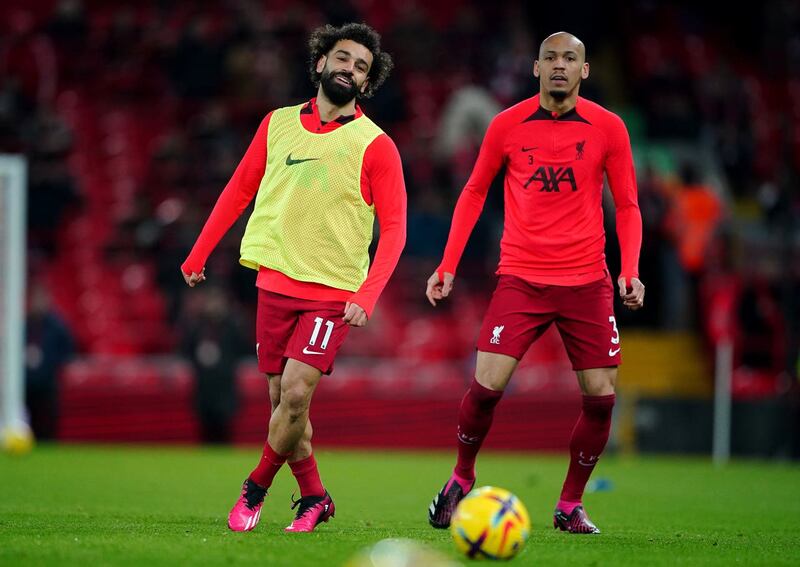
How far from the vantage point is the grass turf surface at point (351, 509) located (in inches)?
262

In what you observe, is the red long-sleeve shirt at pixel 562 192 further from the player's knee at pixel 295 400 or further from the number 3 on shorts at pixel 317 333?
the player's knee at pixel 295 400

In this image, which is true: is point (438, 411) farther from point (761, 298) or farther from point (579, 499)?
point (579, 499)

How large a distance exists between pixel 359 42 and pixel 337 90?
1.06ft

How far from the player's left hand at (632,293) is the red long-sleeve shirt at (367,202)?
1241mm

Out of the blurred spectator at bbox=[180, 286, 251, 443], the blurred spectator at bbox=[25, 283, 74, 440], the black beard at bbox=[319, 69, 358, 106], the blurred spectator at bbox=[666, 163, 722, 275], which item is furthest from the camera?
the blurred spectator at bbox=[666, 163, 722, 275]

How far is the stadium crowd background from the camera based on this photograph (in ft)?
61.1

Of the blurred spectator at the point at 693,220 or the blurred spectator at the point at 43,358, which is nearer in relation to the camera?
the blurred spectator at the point at 43,358

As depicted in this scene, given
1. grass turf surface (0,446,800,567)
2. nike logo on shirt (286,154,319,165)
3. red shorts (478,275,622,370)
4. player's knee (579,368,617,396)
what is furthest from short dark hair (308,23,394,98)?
grass turf surface (0,446,800,567)

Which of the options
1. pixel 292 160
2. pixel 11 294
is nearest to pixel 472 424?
pixel 292 160

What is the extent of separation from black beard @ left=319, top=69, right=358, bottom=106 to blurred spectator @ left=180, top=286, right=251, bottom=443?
33.6ft

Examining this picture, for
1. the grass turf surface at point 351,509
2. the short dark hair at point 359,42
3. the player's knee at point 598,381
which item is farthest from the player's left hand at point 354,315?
the player's knee at point 598,381

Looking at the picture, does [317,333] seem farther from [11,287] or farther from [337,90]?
[11,287]

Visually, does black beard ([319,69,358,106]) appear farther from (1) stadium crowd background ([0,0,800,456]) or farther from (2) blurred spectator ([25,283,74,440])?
(2) blurred spectator ([25,283,74,440])

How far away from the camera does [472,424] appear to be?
8.15 meters
